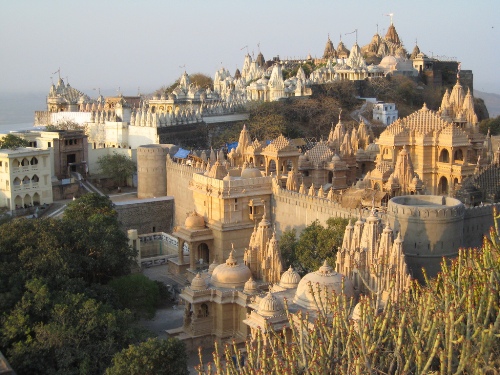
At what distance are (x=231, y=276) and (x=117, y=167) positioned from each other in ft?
73.4

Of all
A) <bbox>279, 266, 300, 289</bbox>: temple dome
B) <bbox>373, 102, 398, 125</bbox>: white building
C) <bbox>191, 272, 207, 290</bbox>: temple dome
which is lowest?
<bbox>191, 272, 207, 290</bbox>: temple dome

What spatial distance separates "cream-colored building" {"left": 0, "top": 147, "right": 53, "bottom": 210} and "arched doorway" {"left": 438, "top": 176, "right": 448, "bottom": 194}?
741 inches

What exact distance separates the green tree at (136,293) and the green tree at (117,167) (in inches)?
761

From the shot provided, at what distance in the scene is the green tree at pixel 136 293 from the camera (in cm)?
2553

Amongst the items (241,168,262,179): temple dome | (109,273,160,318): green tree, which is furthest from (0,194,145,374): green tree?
(241,168,262,179): temple dome

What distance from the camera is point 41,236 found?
993 inches

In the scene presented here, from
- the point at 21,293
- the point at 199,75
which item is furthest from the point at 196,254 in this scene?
the point at 199,75

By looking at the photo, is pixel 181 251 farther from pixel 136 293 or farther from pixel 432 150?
pixel 432 150

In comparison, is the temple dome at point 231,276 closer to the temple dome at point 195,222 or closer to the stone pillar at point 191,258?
the stone pillar at point 191,258

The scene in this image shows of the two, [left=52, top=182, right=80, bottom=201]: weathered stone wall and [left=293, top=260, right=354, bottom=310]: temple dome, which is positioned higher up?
[left=52, top=182, right=80, bottom=201]: weathered stone wall

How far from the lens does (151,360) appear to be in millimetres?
18938

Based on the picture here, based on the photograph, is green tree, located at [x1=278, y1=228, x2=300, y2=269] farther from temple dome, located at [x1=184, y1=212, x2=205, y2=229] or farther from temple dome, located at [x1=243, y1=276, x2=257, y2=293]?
temple dome, located at [x1=184, y1=212, x2=205, y2=229]

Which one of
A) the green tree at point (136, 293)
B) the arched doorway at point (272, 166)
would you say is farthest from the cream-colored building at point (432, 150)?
the green tree at point (136, 293)

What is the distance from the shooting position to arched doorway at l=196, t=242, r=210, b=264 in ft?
104
